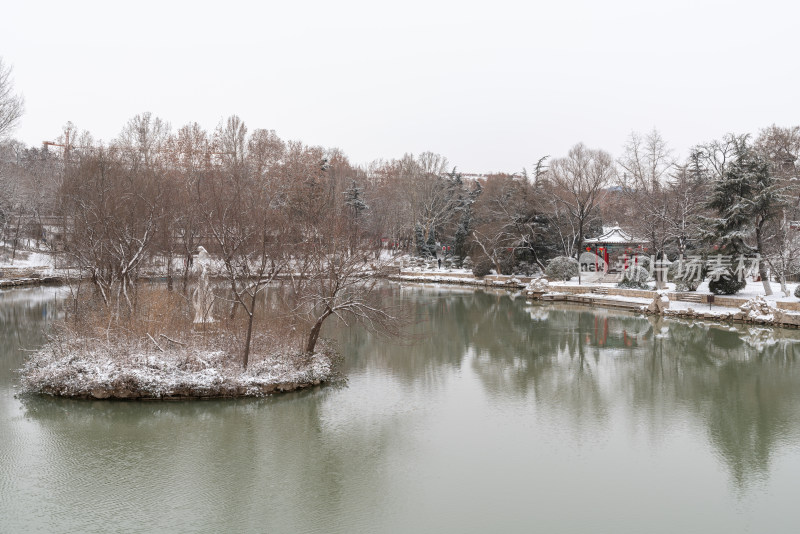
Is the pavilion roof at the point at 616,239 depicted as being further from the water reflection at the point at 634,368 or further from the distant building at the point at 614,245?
the water reflection at the point at 634,368

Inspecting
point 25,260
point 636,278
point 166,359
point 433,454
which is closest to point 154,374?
point 166,359

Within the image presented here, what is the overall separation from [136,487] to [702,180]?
38572mm

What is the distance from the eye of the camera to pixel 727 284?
23.8 meters

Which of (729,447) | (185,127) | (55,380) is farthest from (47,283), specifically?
(729,447)

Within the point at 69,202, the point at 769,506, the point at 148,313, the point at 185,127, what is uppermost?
the point at 185,127

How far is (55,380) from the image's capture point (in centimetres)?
1117

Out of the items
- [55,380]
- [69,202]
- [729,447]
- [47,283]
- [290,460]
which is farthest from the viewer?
[47,283]

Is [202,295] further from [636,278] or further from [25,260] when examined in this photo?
[25,260]

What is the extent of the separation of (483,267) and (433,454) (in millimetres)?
31751

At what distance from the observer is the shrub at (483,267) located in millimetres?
40188

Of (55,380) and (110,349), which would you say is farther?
(110,349)

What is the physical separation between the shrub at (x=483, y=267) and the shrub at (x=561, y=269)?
7217 millimetres

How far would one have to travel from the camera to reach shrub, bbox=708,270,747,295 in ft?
77.8

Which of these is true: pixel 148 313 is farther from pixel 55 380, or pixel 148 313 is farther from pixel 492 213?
pixel 492 213
